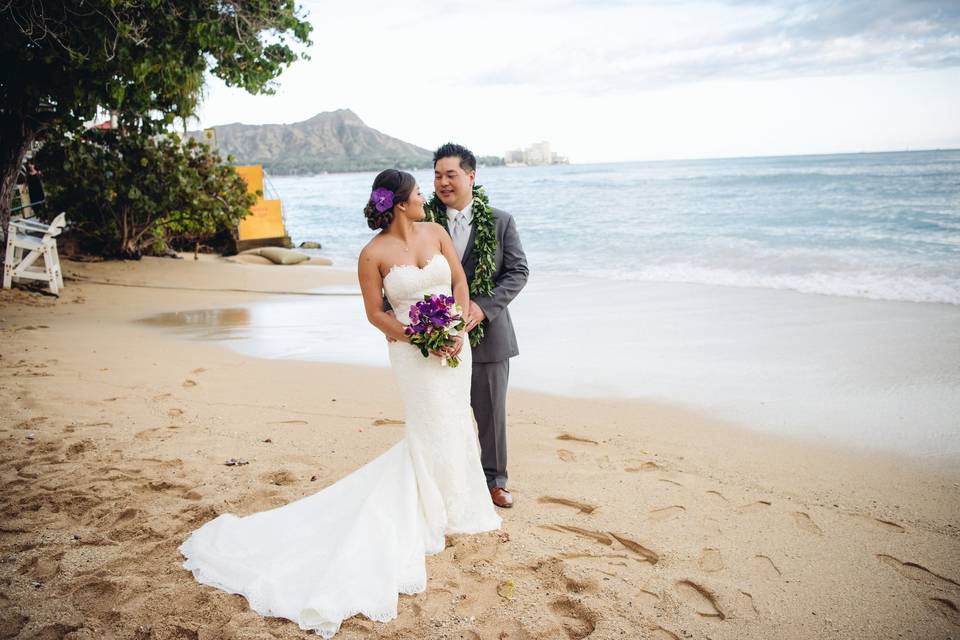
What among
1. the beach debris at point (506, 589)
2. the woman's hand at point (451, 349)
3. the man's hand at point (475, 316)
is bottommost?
the beach debris at point (506, 589)

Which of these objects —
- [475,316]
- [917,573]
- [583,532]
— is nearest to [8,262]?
[475,316]

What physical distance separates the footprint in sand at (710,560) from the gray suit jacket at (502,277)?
5.14ft

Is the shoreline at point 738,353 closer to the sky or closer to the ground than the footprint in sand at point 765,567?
closer to the sky

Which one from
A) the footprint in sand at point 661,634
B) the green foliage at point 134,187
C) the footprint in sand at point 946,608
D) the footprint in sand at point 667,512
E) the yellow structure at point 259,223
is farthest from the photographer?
the yellow structure at point 259,223

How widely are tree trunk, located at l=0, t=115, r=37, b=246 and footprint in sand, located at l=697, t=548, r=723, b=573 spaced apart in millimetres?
10689

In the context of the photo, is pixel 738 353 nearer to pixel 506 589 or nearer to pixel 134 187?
pixel 506 589

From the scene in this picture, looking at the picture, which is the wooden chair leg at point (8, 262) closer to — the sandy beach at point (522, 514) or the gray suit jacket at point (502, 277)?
the sandy beach at point (522, 514)

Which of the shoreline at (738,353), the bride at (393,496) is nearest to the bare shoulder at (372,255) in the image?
the bride at (393,496)

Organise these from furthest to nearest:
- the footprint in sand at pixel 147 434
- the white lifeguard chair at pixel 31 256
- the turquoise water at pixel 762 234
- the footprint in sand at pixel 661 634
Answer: the turquoise water at pixel 762 234
the white lifeguard chair at pixel 31 256
the footprint in sand at pixel 147 434
the footprint in sand at pixel 661 634

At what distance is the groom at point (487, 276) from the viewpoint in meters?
4.11

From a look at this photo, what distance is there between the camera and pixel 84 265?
1385 cm

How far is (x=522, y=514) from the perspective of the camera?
4.13m

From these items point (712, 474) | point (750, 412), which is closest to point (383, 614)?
point (712, 474)

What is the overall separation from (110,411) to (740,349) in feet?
21.7
